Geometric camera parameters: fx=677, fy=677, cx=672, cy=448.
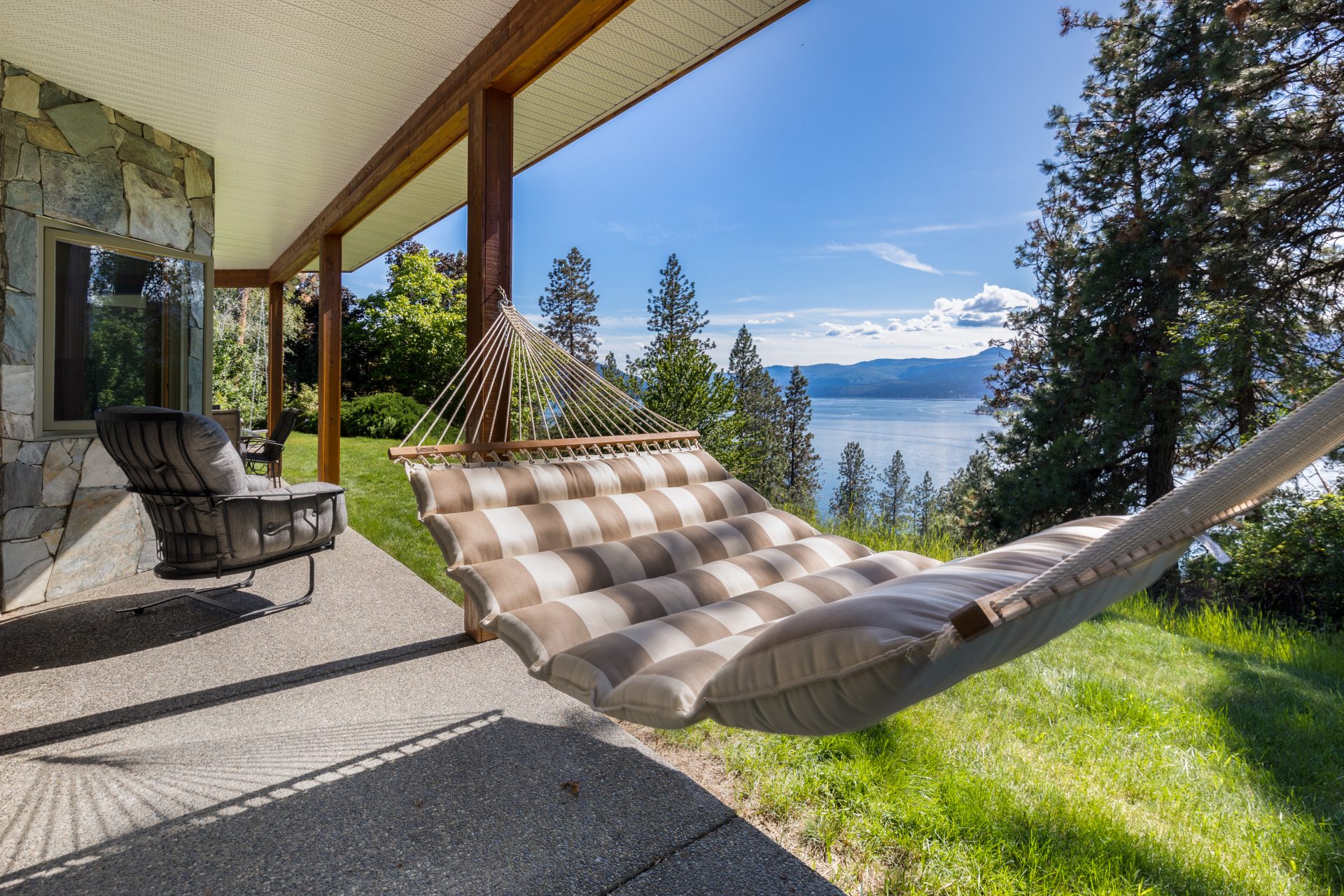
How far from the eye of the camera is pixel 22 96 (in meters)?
3.10

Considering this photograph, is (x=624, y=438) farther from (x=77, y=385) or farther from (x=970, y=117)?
(x=970, y=117)

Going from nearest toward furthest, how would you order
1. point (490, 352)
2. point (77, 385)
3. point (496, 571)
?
point (496, 571), point (490, 352), point (77, 385)

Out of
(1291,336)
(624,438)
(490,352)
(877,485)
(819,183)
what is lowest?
(877,485)

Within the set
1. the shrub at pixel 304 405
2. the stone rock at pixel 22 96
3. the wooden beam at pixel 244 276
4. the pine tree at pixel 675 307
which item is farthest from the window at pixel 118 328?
the pine tree at pixel 675 307

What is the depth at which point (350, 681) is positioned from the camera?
7.60ft

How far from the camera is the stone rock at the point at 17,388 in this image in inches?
119

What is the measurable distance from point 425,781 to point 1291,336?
9.01 meters

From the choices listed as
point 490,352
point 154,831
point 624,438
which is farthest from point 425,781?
point 490,352

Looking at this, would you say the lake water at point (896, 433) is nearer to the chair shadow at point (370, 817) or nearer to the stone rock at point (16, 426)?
the chair shadow at point (370, 817)

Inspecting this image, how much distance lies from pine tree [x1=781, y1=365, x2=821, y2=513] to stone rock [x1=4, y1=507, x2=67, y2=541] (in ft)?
80.6

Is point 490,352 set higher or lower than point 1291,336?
lower

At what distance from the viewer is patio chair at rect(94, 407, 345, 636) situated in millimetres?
2449

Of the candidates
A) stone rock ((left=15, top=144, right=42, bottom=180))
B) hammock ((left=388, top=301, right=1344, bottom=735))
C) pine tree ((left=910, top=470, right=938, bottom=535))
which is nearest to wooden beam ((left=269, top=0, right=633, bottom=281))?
hammock ((left=388, top=301, right=1344, bottom=735))

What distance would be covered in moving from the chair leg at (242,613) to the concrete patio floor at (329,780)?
0.10 metres
